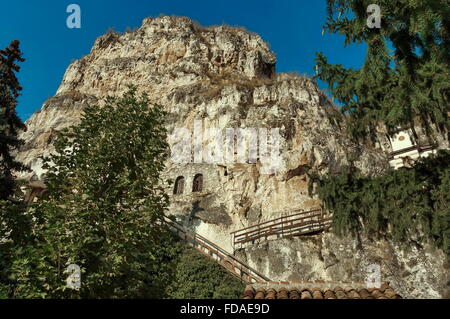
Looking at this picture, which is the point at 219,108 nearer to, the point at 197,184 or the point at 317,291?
the point at 197,184

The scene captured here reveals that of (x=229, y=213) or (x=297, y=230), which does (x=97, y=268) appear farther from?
(x=229, y=213)

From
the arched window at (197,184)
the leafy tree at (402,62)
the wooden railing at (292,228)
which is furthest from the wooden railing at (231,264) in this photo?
the leafy tree at (402,62)

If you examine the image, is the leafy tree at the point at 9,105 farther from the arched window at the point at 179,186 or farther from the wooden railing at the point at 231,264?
the arched window at the point at 179,186

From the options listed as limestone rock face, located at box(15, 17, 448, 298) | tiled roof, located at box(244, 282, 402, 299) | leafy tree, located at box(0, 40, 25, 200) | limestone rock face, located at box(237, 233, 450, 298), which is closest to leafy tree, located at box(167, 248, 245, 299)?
limestone rock face, located at box(237, 233, 450, 298)

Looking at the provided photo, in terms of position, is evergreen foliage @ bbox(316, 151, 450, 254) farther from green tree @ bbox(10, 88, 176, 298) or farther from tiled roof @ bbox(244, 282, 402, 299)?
green tree @ bbox(10, 88, 176, 298)

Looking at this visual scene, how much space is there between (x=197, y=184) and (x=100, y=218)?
58.9 ft

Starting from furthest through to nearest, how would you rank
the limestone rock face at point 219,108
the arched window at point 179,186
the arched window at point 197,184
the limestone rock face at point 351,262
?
the arched window at point 179,186 < the arched window at point 197,184 < the limestone rock face at point 219,108 < the limestone rock face at point 351,262

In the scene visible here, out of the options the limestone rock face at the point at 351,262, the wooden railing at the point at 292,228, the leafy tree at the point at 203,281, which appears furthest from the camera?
the wooden railing at the point at 292,228

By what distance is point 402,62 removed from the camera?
5.99 meters

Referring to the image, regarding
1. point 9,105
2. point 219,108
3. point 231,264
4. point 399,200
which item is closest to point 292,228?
point 231,264

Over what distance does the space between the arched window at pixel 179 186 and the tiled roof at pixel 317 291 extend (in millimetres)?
15699

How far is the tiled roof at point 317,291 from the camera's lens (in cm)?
779

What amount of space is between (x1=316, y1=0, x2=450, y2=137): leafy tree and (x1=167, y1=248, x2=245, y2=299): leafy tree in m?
9.05

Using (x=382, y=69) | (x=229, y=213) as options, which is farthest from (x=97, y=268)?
(x=229, y=213)
